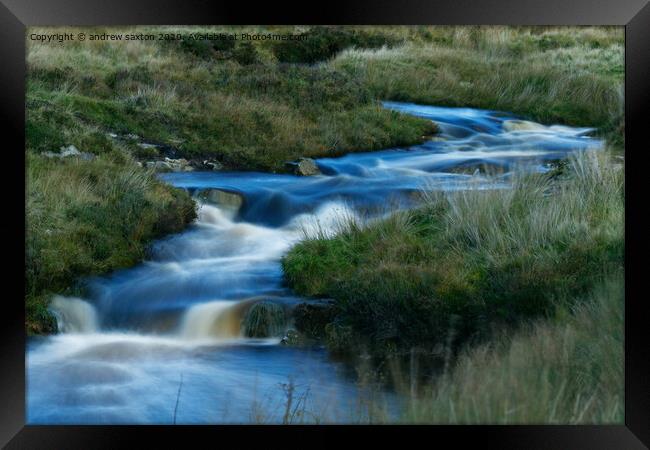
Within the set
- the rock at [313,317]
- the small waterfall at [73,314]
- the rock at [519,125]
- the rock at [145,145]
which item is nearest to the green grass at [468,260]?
the rock at [313,317]

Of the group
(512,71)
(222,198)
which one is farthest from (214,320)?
(512,71)

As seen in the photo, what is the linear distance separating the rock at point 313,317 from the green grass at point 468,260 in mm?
81

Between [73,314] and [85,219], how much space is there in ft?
2.40

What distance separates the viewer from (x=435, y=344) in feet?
25.0

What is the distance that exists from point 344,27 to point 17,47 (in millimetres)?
2488

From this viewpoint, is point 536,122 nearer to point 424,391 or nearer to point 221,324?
point 424,391

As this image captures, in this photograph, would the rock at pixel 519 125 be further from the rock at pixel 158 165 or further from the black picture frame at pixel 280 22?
the rock at pixel 158 165

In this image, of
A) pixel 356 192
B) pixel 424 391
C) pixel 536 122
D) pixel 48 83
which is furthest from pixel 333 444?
pixel 48 83

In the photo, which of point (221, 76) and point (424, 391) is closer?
point (424, 391)

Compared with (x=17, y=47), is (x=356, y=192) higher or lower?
lower

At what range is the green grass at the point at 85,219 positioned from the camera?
7.63 metres

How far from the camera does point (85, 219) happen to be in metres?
7.76

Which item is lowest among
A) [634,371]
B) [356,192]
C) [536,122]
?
[634,371]

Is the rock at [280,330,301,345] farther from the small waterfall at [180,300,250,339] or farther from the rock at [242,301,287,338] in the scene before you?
the small waterfall at [180,300,250,339]
